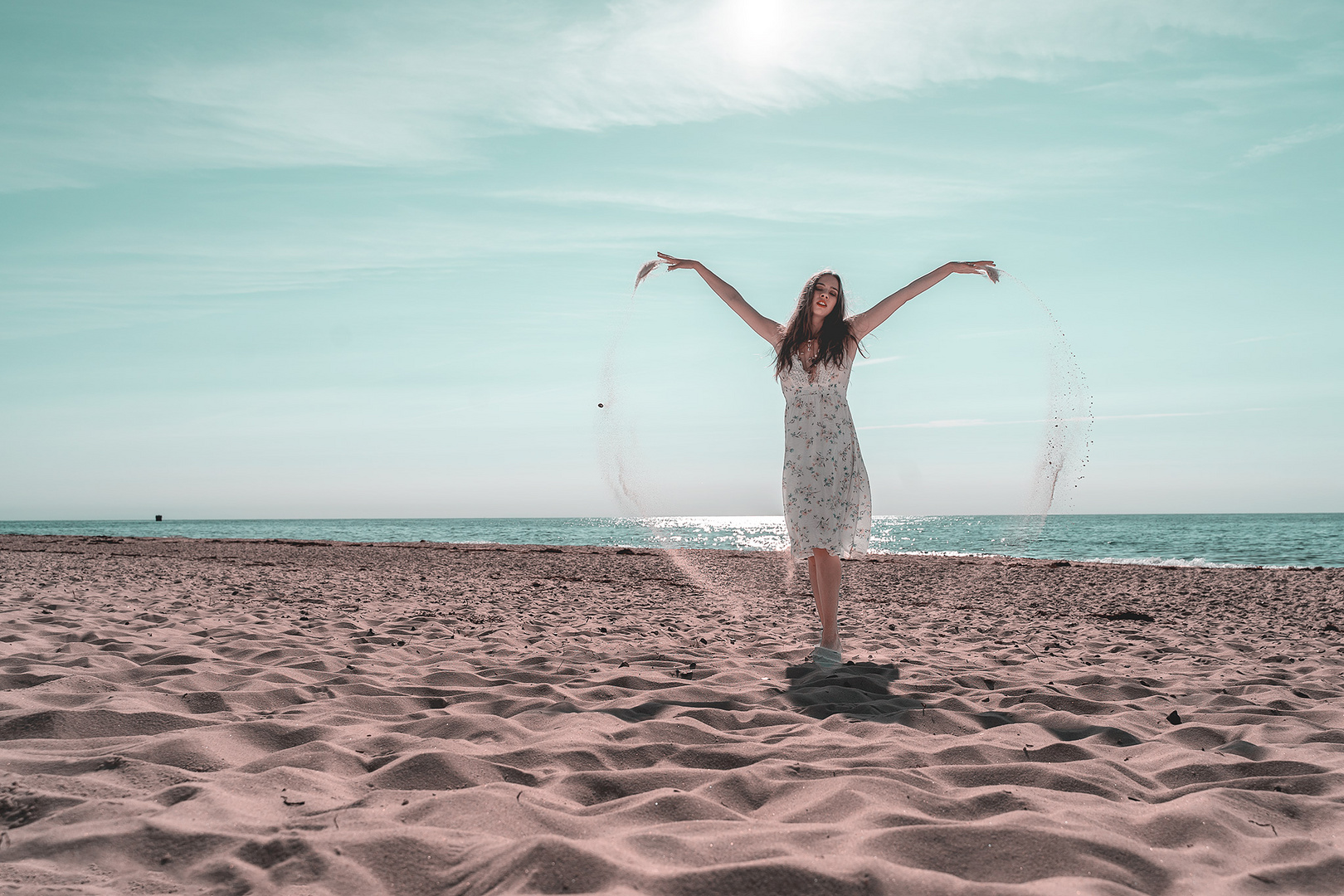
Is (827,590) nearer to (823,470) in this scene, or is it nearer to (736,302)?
(823,470)

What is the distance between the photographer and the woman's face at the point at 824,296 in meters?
4.95

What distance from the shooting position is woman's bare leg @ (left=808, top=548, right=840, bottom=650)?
4738mm

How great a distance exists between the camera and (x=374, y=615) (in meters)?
Answer: 6.40

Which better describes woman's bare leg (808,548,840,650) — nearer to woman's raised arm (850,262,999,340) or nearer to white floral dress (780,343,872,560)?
white floral dress (780,343,872,560)

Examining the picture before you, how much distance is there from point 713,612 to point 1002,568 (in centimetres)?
856

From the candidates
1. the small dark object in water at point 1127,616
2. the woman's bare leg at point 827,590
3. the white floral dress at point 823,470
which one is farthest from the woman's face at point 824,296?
the small dark object in water at point 1127,616

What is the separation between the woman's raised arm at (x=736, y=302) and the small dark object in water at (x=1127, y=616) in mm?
4535

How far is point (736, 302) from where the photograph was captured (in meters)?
5.27

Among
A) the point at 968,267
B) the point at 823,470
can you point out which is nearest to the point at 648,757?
the point at 823,470

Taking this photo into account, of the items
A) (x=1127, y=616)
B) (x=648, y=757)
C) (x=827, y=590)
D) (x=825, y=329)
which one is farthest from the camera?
(x=1127, y=616)

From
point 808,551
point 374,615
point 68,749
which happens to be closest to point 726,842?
point 68,749

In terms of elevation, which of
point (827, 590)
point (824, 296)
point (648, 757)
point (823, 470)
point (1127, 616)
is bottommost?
point (1127, 616)

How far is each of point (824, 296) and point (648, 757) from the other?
3.19m

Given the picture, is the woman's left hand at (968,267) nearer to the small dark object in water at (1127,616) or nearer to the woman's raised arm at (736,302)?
the woman's raised arm at (736,302)
